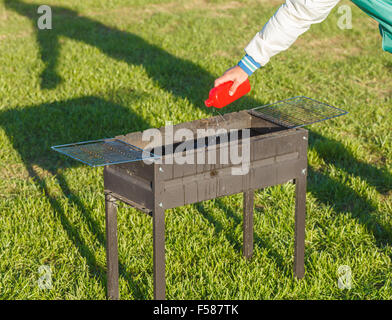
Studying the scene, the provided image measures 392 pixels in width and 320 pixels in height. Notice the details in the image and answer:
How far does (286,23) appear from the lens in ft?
10.6

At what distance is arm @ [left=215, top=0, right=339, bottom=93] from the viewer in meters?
3.20

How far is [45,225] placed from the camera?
14.5ft

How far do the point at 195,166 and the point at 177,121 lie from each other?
2.94m

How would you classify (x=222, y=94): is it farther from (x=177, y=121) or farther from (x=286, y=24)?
(x=177, y=121)

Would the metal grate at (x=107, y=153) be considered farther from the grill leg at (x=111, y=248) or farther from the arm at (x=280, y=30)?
the arm at (x=280, y=30)

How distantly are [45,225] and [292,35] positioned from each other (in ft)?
7.05

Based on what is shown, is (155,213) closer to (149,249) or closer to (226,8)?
(149,249)

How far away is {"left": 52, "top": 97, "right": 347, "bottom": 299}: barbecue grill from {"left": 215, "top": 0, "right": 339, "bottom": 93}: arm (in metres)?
0.35

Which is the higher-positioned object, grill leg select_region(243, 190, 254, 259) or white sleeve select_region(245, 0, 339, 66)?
white sleeve select_region(245, 0, 339, 66)

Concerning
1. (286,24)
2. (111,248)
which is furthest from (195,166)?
(286,24)

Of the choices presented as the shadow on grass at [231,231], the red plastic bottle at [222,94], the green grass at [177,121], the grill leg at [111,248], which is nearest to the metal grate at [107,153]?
the grill leg at [111,248]

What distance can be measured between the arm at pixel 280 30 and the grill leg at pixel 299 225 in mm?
720

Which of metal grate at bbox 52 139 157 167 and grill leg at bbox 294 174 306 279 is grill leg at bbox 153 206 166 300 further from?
grill leg at bbox 294 174 306 279

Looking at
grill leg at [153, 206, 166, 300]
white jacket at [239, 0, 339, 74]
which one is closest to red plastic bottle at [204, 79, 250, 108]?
white jacket at [239, 0, 339, 74]
